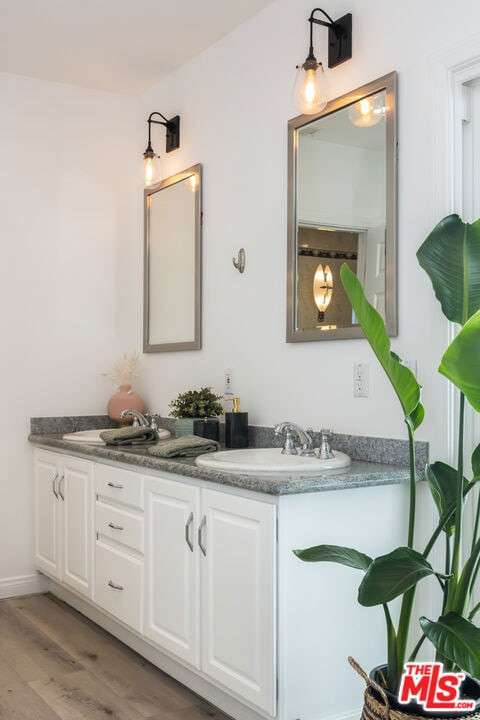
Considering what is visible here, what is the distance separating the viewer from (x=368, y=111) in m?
2.65

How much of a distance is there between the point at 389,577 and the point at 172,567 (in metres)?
1.07

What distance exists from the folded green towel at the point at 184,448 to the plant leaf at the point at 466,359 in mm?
1373

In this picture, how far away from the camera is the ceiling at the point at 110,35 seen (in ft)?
10.5

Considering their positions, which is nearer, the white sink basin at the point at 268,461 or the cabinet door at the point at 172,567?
the white sink basin at the point at 268,461

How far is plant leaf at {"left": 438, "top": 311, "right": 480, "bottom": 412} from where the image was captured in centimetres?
158

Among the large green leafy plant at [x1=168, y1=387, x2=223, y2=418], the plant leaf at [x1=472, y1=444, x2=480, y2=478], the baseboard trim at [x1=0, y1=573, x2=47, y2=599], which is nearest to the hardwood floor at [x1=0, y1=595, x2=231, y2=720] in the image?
the baseboard trim at [x1=0, y1=573, x2=47, y2=599]

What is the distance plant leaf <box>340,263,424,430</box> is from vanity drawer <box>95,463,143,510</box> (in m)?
1.30

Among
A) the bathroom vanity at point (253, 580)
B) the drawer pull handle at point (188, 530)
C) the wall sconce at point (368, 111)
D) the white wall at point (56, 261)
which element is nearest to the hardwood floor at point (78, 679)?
the bathroom vanity at point (253, 580)

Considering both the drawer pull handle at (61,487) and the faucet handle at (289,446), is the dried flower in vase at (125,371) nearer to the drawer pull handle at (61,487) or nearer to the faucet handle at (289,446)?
the drawer pull handle at (61,487)

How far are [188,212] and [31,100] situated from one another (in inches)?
42.0

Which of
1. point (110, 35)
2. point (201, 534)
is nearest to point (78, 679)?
point (201, 534)

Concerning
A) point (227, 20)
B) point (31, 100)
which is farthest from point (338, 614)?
point (31, 100)

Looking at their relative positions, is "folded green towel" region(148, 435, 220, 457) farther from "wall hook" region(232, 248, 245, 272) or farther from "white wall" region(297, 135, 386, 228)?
"white wall" region(297, 135, 386, 228)

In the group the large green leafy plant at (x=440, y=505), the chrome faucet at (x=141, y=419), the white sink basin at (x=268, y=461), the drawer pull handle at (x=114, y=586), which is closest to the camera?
the large green leafy plant at (x=440, y=505)
